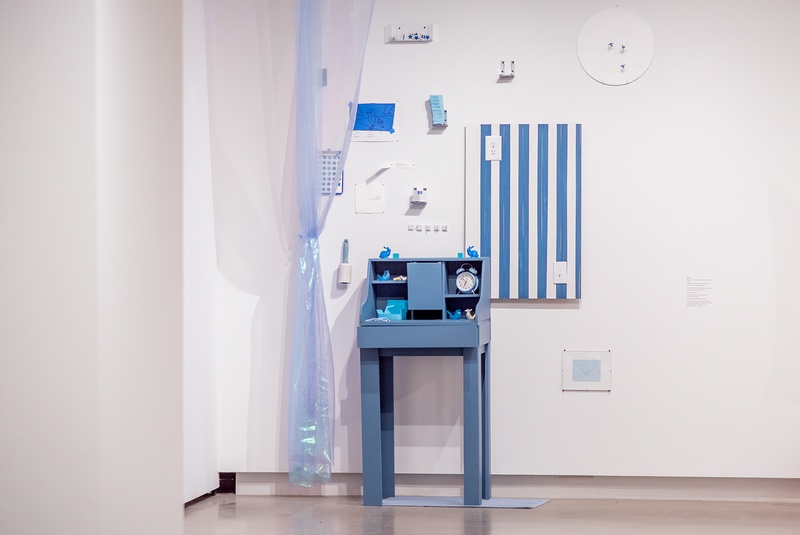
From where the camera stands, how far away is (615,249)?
427cm

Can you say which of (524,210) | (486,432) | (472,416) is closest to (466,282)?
(524,210)

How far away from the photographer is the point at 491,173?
4.30m

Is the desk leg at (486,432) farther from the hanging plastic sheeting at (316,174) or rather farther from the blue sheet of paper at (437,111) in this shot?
the blue sheet of paper at (437,111)

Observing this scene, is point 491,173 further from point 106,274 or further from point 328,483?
point 106,274

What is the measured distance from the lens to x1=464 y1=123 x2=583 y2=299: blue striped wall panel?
4.26 meters

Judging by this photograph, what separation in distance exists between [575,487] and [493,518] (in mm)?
681

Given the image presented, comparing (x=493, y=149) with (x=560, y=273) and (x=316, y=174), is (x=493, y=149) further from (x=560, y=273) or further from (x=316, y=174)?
(x=316, y=174)

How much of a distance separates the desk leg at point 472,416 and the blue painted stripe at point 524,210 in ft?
1.74

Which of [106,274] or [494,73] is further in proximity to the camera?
[494,73]

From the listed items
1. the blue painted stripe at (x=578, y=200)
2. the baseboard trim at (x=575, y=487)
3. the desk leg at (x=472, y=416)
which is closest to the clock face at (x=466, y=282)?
the desk leg at (x=472, y=416)

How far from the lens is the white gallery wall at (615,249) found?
4199 millimetres

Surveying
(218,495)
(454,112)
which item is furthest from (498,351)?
(218,495)

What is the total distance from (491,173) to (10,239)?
8.36ft

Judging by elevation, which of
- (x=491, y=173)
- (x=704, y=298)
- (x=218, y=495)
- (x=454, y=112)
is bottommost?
(x=218, y=495)
